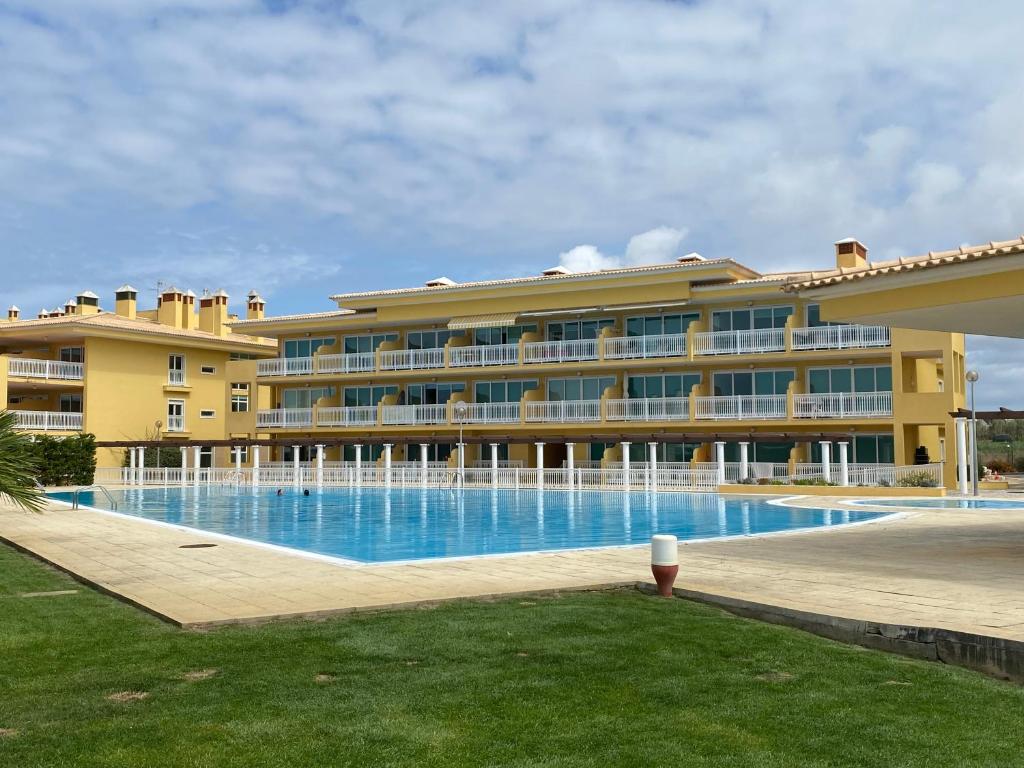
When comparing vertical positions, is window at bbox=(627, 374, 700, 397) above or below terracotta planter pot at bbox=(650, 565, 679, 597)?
above

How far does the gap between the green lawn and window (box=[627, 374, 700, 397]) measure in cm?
3240

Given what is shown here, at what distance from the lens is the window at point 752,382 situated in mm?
38531

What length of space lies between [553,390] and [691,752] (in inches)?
1527

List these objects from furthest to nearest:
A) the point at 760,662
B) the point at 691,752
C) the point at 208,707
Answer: the point at 760,662 < the point at 208,707 < the point at 691,752

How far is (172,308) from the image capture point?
58.2 m

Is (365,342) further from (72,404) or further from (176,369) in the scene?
(72,404)

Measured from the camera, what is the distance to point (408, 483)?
128 feet

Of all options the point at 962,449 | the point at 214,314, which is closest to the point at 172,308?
the point at 214,314

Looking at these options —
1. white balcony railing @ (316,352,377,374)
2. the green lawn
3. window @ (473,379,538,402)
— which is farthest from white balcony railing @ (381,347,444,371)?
the green lawn

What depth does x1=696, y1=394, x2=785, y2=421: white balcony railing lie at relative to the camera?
121 ft

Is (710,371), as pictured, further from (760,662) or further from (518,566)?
Answer: (760,662)

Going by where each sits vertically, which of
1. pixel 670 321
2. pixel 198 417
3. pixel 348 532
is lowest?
pixel 348 532

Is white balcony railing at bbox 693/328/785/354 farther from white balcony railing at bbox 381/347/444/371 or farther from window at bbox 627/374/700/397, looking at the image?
white balcony railing at bbox 381/347/444/371

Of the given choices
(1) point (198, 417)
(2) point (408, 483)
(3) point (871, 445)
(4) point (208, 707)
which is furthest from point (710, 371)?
(4) point (208, 707)
